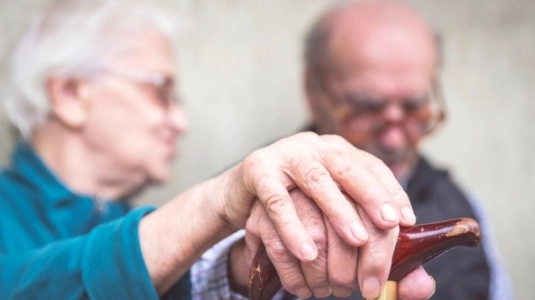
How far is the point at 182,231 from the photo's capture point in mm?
894

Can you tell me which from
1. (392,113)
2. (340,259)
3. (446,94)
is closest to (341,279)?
(340,259)

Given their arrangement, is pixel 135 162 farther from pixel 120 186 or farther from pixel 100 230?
pixel 100 230

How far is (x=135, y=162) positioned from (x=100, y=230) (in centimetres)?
65

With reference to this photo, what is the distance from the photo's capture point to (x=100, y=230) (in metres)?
0.95

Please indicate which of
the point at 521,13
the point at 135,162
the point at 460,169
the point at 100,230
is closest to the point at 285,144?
the point at 100,230

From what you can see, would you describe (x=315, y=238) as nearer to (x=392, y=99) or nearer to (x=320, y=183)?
(x=320, y=183)

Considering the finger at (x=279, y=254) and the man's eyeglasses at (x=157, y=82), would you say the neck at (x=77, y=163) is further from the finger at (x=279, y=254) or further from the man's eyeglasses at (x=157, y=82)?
the finger at (x=279, y=254)

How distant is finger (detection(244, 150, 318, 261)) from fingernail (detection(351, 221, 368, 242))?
0.05 meters

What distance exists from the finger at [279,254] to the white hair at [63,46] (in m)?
0.92

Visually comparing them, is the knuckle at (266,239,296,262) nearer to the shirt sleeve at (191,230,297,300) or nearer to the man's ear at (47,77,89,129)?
the shirt sleeve at (191,230,297,300)

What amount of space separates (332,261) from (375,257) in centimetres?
5

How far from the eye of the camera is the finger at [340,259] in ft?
2.42

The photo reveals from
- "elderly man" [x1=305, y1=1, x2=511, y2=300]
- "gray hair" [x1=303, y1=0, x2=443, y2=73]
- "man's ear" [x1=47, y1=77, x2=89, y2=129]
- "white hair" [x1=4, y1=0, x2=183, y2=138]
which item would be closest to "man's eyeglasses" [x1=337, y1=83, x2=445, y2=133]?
"elderly man" [x1=305, y1=1, x2=511, y2=300]

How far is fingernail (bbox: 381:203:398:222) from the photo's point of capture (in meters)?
0.71
